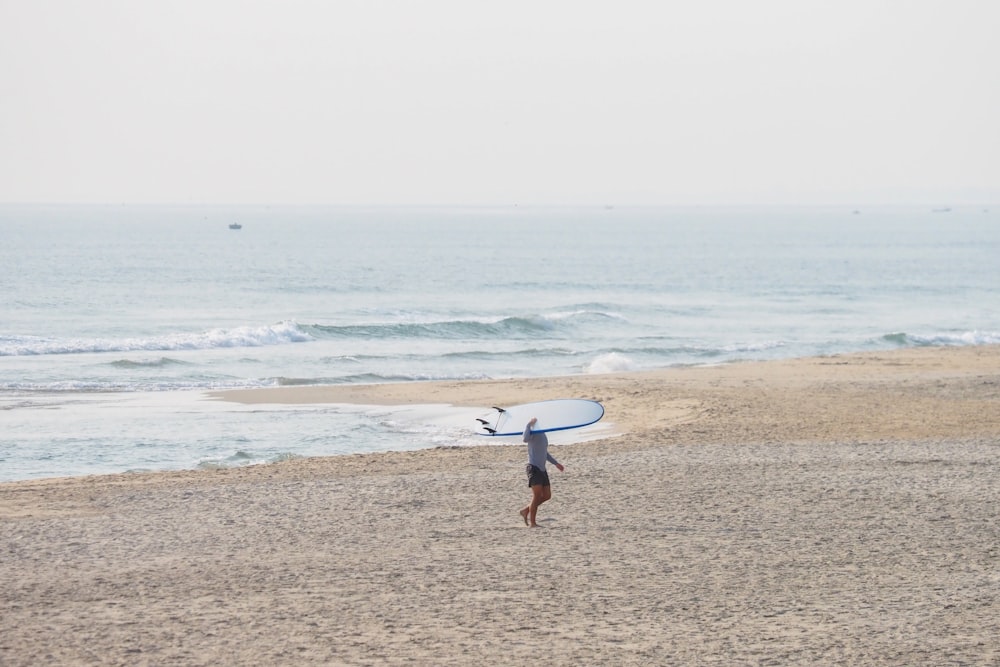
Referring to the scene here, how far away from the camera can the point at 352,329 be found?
47594 mm

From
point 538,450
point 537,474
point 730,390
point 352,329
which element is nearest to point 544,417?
point 538,450

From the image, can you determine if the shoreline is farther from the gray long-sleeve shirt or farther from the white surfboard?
the gray long-sleeve shirt

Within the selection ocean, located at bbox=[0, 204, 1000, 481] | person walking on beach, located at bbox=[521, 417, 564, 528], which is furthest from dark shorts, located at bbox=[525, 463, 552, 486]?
ocean, located at bbox=[0, 204, 1000, 481]

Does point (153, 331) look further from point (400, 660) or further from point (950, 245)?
point (950, 245)

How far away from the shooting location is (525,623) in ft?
35.7

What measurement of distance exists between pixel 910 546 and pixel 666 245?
436 feet

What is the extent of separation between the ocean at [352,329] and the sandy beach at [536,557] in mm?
5259

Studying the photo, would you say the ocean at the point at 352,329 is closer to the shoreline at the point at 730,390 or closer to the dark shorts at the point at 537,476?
the shoreline at the point at 730,390

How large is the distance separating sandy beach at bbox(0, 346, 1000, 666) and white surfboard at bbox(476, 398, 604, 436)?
1.23m

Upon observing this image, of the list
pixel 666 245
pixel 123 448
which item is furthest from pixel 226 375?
pixel 666 245

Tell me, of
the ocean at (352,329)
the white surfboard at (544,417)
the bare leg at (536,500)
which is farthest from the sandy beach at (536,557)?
the ocean at (352,329)

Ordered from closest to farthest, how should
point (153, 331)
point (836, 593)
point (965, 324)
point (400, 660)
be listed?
point (400, 660), point (836, 593), point (153, 331), point (965, 324)

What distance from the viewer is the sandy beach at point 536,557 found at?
→ 10.3m

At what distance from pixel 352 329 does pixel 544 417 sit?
33.6 metres
